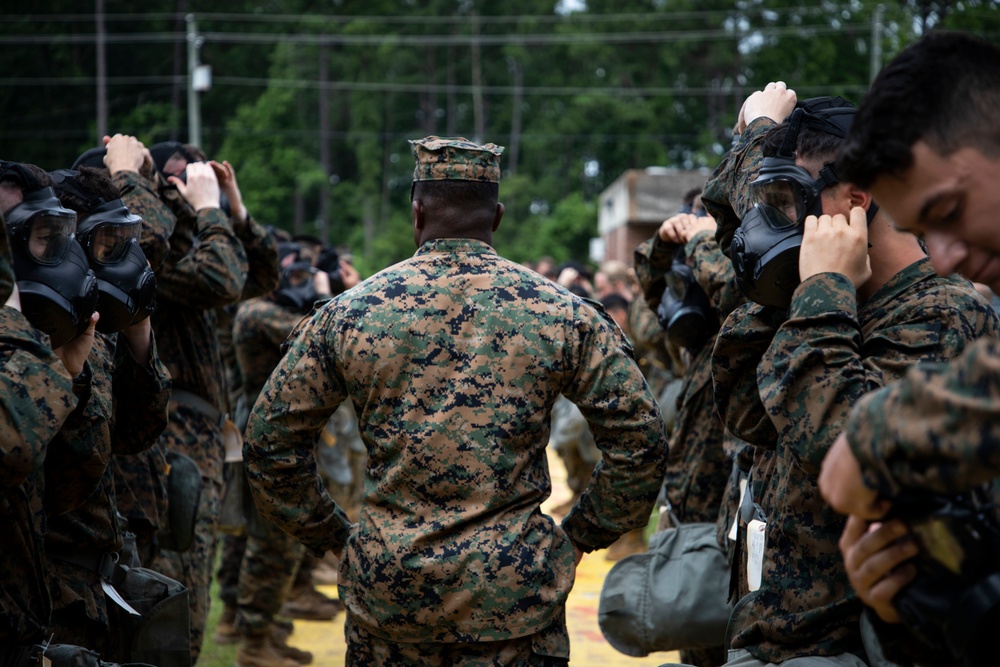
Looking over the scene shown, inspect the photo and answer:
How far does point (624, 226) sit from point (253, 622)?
16778mm

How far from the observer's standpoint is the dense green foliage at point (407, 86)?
4028 centimetres

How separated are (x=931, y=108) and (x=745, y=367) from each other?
1.28 metres

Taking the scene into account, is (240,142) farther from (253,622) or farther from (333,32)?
(253,622)

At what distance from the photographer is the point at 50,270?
2.76 metres

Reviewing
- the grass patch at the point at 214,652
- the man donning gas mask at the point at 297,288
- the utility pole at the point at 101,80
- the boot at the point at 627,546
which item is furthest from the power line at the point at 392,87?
the grass patch at the point at 214,652

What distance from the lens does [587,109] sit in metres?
43.4

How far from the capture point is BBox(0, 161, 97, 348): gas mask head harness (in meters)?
2.72

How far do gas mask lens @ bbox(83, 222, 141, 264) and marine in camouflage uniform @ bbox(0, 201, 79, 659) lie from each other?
0.80 m

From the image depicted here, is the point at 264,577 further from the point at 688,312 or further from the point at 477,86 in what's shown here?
the point at 477,86

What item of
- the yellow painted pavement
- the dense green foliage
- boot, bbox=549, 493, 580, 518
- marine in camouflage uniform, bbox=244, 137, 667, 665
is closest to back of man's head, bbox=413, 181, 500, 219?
marine in camouflage uniform, bbox=244, 137, 667, 665

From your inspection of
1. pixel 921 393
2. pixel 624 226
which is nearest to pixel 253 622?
pixel 921 393

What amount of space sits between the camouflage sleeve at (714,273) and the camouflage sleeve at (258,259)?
2309 millimetres

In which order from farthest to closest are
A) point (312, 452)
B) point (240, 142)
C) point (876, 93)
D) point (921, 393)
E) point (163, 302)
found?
point (240, 142)
point (163, 302)
point (312, 452)
point (876, 93)
point (921, 393)

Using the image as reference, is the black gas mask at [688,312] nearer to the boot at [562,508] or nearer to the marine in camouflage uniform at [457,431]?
the marine in camouflage uniform at [457,431]
